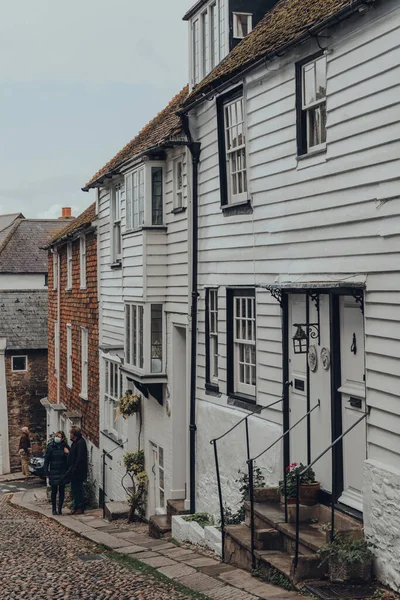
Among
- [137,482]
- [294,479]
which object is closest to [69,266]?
[137,482]

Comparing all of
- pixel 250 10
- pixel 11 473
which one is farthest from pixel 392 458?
pixel 11 473

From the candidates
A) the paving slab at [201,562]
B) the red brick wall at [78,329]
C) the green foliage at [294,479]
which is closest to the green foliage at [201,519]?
the paving slab at [201,562]

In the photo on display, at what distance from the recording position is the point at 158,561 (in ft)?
39.1

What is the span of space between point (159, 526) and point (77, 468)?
4887 mm

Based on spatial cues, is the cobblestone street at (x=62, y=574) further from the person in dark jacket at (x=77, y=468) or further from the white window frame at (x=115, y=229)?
the white window frame at (x=115, y=229)

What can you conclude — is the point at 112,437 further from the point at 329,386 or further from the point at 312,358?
the point at 329,386

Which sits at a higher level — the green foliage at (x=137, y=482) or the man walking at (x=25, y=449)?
the green foliage at (x=137, y=482)

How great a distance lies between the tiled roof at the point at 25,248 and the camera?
41.6m

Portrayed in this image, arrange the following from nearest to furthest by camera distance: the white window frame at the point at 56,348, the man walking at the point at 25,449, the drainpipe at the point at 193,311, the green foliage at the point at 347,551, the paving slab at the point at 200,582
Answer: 1. the green foliage at the point at 347,551
2. the paving slab at the point at 200,582
3. the drainpipe at the point at 193,311
4. the white window frame at the point at 56,348
5. the man walking at the point at 25,449

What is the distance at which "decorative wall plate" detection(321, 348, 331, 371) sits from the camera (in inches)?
387

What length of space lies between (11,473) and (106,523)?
1624 centimetres

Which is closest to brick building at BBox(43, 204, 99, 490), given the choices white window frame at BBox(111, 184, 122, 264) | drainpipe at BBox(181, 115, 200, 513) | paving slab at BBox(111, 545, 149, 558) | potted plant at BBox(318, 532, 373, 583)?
white window frame at BBox(111, 184, 122, 264)

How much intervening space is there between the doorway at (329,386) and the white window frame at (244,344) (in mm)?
1381

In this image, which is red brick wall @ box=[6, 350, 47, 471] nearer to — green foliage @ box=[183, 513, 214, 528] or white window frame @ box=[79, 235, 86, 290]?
white window frame @ box=[79, 235, 86, 290]
